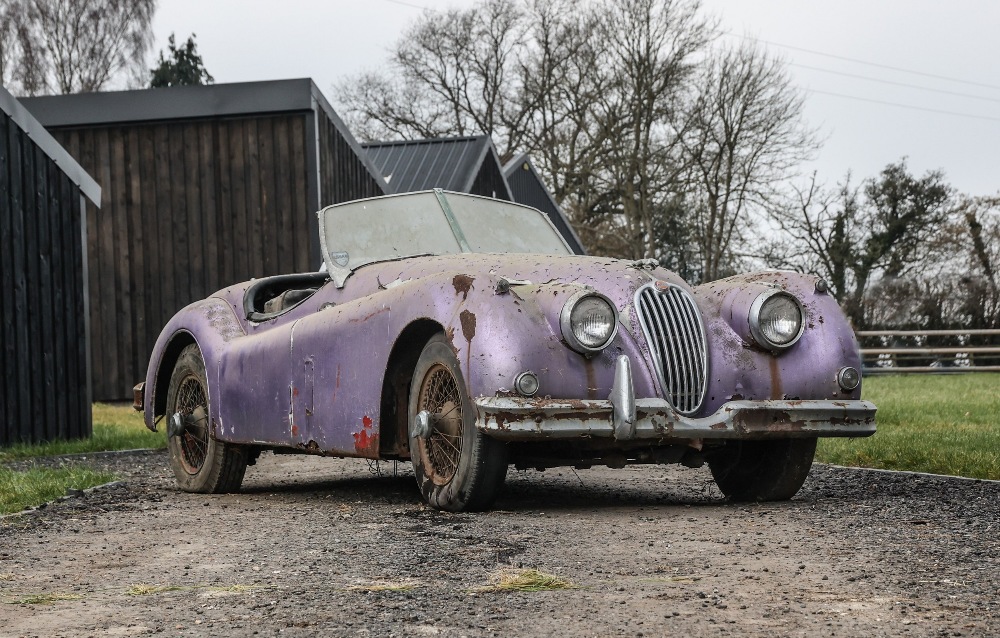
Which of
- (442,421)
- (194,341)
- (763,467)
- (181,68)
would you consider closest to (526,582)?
(442,421)

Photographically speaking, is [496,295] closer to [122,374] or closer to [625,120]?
[122,374]

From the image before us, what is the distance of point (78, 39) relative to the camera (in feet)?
135

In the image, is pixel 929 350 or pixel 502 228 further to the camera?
pixel 929 350

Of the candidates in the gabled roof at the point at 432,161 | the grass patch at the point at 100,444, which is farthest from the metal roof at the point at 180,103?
the gabled roof at the point at 432,161

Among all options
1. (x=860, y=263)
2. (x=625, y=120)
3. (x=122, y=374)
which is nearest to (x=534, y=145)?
(x=625, y=120)

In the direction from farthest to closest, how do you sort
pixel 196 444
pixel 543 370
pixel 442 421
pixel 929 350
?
pixel 929 350
pixel 196 444
pixel 442 421
pixel 543 370

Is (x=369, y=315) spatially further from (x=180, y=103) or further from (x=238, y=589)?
(x=180, y=103)

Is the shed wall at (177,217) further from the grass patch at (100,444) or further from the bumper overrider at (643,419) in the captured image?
the bumper overrider at (643,419)

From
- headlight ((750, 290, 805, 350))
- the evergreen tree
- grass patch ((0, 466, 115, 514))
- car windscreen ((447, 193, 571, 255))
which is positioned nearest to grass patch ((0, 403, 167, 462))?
grass patch ((0, 466, 115, 514))

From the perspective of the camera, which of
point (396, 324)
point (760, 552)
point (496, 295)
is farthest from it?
point (396, 324)

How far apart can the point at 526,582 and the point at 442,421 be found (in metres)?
1.93

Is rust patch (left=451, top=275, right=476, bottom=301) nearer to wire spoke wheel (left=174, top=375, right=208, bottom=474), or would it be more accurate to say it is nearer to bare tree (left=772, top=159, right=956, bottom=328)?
wire spoke wheel (left=174, top=375, right=208, bottom=474)

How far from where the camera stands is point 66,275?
12914 millimetres

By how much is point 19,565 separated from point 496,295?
211cm
